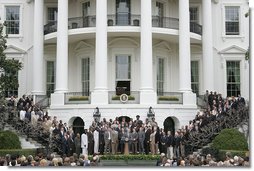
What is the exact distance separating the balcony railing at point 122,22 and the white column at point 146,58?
151 cm

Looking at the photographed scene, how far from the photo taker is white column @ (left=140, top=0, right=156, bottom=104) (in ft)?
99.5

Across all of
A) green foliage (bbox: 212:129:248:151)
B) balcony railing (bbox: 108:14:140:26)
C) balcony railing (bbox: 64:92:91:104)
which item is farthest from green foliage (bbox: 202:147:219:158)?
balcony railing (bbox: 108:14:140:26)

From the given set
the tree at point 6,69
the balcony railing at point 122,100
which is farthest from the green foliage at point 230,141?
the tree at point 6,69

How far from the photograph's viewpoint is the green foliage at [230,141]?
24.2m

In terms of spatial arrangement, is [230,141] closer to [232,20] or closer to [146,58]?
[146,58]

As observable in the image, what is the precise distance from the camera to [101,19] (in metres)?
31.0

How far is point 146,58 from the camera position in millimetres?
30750

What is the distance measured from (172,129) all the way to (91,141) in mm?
8214

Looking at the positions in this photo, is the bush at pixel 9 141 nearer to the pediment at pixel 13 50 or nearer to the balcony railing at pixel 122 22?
the balcony railing at pixel 122 22

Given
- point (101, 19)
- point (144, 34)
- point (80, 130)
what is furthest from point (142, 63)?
point (80, 130)

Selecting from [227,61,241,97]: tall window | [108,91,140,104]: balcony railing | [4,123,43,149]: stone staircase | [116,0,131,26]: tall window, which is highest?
[116,0,131,26]: tall window

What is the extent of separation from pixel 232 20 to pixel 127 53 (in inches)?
392

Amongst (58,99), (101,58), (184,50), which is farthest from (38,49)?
(184,50)

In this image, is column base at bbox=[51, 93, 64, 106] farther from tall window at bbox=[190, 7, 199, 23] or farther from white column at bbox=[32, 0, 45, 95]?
tall window at bbox=[190, 7, 199, 23]
